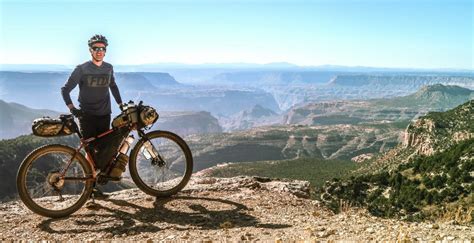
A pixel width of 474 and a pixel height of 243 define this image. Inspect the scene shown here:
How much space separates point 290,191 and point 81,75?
6.21m

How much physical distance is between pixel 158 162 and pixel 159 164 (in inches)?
2.1

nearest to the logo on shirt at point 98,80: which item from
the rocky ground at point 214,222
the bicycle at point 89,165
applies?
the bicycle at point 89,165

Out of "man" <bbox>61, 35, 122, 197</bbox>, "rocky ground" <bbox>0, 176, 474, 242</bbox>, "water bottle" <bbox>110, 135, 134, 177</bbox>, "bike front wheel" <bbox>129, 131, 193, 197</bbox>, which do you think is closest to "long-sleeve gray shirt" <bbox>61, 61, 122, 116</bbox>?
"man" <bbox>61, 35, 122, 197</bbox>

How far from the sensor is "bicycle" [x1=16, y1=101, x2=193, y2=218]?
27.1 feet

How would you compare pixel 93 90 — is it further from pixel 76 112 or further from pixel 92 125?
pixel 92 125

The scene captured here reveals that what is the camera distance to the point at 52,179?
841 centimetres

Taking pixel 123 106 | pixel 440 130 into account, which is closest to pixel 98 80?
pixel 123 106

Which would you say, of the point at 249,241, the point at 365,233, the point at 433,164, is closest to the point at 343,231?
the point at 365,233

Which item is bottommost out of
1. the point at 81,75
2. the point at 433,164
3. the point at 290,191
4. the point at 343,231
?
the point at 433,164

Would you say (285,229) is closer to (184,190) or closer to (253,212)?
(253,212)

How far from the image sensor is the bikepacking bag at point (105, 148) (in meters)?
8.75

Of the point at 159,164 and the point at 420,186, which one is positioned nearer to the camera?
the point at 159,164

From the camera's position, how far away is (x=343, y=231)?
6.80m

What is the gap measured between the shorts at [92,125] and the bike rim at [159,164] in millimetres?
955
